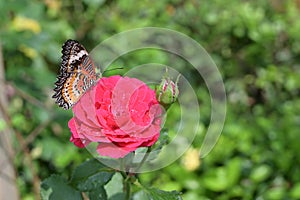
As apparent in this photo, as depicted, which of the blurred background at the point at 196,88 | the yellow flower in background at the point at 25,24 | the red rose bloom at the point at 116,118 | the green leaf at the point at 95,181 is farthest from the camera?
the yellow flower in background at the point at 25,24

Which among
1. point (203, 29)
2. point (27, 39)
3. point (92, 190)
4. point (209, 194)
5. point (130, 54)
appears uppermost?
point (203, 29)

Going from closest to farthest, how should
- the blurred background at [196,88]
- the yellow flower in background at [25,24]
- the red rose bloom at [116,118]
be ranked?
the red rose bloom at [116,118] < the blurred background at [196,88] < the yellow flower in background at [25,24]

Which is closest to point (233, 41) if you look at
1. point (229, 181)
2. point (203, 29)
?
point (203, 29)

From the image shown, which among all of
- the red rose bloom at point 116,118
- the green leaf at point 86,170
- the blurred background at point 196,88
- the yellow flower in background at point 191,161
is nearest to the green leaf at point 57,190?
the green leaf at point 86,170

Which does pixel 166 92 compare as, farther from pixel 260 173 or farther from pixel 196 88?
pixel 196 88

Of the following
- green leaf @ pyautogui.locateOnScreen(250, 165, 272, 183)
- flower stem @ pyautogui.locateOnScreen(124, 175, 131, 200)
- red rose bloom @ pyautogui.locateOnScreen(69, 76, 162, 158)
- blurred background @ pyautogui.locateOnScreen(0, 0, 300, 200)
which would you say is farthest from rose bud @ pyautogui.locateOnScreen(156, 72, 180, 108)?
green leaf @ pyautogui.locateOnScreen(250, 165, 272, 183)

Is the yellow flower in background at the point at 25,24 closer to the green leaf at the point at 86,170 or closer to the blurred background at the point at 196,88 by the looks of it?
the blurred background at the point at 196,88

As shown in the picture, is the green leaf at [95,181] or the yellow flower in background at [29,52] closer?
the green leaf at [95,181]

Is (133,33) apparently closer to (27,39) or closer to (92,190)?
(27,39)
